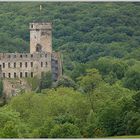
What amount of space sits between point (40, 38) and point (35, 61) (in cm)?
241

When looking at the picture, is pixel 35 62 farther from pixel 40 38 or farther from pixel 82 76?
pixel 82 76

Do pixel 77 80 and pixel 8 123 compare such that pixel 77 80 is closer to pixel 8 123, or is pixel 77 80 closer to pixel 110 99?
pixel 110 99

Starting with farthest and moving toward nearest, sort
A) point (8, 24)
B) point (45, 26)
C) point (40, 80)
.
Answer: point (8, 24) < point (45, 26) < point (40, 80)

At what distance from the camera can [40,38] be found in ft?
219

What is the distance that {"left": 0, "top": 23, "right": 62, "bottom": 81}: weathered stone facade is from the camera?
6406 centimetres

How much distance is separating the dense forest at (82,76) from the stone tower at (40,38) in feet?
7.46

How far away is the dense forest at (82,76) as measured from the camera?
153 feet

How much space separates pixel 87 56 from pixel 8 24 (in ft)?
48.2

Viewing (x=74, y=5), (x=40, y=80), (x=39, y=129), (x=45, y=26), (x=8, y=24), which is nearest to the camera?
(x=39, y=129)

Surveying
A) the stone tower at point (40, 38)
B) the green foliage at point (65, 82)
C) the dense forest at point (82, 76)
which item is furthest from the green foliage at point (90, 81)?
the stone tower at point (40, 38)

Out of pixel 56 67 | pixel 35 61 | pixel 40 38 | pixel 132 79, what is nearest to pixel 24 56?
pixel 35 61

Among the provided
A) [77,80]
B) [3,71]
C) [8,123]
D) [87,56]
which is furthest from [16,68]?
[87,56]

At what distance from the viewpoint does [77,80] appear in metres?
69.7

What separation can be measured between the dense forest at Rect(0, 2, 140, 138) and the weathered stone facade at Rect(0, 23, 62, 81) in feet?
3.66
